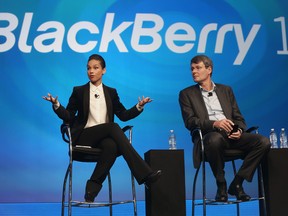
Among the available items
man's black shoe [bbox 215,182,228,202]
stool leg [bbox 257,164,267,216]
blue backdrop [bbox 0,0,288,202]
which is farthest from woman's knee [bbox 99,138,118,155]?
blue backdrop [bbox 0,0,288,202]

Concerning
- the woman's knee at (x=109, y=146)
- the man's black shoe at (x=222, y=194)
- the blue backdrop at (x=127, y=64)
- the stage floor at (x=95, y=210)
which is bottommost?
the stage floor at (x=95, y=210)

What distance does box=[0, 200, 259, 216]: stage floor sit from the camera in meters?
5.25

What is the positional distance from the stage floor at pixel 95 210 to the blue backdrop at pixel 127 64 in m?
0.16

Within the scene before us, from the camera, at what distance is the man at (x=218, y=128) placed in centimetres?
407

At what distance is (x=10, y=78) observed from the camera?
5.61 m

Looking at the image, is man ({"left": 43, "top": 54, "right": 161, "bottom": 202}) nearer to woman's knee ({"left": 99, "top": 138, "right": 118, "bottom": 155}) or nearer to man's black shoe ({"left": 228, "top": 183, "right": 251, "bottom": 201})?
woman's knee ({"left": 99, "top": 138, "right": 118, "bottom": 155})

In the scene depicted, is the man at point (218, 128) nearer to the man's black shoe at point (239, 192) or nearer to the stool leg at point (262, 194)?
the man's black shoe at point (239, 192)

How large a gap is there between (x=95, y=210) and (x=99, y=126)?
1.54 m

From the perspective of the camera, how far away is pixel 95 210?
17.9ft

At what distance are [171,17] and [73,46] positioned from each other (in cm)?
111

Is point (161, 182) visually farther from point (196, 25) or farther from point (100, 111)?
point (196, 25)

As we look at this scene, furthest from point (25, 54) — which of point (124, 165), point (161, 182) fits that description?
point (161, 182)

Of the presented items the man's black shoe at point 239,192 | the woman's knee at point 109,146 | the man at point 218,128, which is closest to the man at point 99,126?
the woman's knee at point 109,146

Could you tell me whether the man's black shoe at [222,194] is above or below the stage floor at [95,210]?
above
